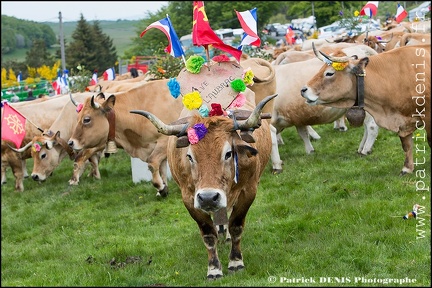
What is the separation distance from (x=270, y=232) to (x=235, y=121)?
7.72 feet

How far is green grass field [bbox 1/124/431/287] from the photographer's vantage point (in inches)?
269

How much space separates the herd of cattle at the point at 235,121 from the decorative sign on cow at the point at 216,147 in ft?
0.04

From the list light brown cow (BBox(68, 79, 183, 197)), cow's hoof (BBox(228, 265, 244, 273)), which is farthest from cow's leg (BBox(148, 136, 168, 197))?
cow's hoof (BBox(228, 265, 244, 273))

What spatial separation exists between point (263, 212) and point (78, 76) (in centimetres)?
1415

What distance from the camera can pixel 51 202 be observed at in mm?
12758

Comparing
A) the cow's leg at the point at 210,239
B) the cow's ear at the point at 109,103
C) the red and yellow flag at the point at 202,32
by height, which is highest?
the red and yellow flag at the point at 202,32

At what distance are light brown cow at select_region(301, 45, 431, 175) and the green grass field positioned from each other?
86cm

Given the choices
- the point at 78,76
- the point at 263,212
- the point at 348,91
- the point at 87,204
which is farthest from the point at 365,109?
the point at 78,76

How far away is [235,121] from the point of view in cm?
655

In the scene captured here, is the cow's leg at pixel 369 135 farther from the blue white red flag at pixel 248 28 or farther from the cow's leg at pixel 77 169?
the cow's leg at pixel 77 169

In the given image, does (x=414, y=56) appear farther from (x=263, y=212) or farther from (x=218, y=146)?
(x=218, y=146)

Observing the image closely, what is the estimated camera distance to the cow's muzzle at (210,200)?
6.05 m

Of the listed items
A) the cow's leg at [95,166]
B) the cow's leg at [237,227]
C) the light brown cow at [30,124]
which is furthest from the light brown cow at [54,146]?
the cow's leg at [237,227]

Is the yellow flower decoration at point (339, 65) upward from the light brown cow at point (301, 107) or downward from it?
upward
